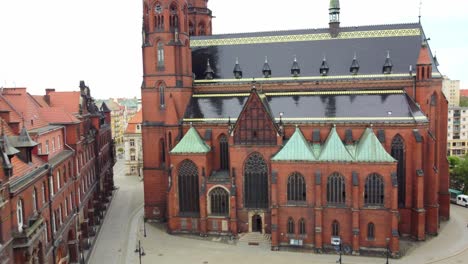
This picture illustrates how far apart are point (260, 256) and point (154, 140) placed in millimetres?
22478

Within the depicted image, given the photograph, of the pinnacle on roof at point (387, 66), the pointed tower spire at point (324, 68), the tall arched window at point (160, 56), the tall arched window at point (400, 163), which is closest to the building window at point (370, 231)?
the tall arched window at point (400, 163)

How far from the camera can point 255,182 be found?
52.8 metres

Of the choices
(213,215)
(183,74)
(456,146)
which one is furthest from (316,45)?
(456,146)

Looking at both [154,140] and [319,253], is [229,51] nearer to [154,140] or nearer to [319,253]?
[154,140]

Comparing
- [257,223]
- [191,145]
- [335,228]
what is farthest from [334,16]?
[257,223]

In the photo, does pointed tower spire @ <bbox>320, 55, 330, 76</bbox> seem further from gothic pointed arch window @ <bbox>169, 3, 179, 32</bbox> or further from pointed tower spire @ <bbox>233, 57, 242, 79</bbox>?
gothic pointed arch window @ <bbox>169, 3, 179, 32</bbox>

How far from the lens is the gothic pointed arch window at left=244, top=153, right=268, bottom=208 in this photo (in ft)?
172

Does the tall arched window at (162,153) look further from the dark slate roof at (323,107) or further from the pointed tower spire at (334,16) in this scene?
the pointed tower spire at (334,16)

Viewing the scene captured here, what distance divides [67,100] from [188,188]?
22813mm

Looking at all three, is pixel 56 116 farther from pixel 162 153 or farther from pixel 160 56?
pixel 160 56

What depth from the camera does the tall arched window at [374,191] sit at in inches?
1871

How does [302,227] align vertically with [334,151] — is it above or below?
below

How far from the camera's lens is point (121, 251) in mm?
49531

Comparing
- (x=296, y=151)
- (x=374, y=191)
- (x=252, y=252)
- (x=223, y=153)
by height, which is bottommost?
(x=252, y=252)
